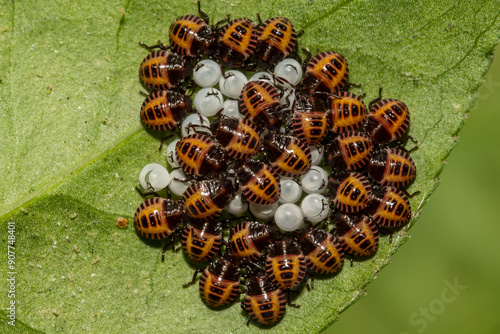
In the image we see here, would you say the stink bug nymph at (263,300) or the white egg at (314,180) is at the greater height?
the white egg at (314,180)

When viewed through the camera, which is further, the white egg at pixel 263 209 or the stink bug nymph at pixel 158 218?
the white egg at pixel 263 209

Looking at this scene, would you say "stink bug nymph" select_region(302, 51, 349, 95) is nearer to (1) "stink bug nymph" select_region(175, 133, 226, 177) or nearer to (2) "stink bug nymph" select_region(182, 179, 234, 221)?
(1) "stink bug nymph" select_region(175, 133, 226, 177)

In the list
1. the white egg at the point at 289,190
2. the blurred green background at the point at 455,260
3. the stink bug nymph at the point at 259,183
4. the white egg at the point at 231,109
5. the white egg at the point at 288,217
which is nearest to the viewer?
the stink bug nymph at the point at 259,183

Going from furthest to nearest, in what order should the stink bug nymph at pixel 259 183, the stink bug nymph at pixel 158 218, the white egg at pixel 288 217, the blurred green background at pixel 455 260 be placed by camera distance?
the blurred green background at pixel 455 260
the white egg at pixel 288 217
the stink bug nymph at pixel 158 218
the stink bug nymph at pixel 259 183

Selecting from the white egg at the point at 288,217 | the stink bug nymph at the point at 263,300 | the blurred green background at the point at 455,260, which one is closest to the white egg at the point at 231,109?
the white egg at the point at 288,217

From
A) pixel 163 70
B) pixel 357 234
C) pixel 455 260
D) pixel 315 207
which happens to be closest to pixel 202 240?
pixel 315 207

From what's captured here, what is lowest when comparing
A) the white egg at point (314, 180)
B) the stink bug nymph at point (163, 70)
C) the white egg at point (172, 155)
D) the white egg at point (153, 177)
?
the white egg at point (153, 177)

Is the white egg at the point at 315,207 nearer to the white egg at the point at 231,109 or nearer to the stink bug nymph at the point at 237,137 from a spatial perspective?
the stink bug nymph at the point at 237,137
